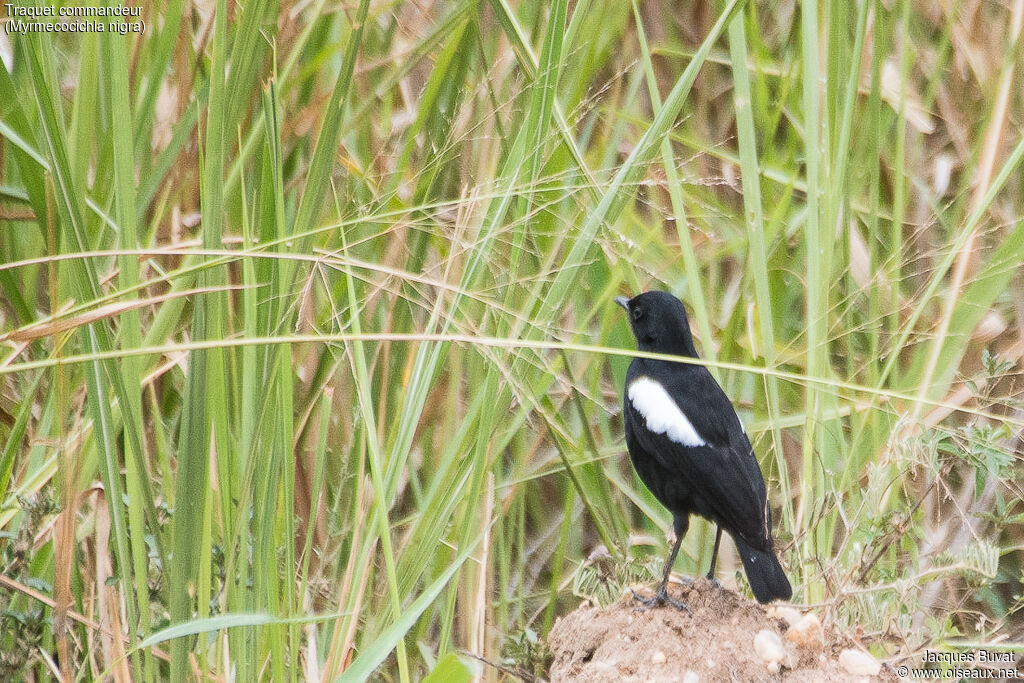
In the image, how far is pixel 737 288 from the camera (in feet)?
10.6

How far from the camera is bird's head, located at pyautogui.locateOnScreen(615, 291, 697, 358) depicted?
2.59 meters

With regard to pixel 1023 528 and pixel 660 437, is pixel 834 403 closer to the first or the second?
pixel 660 437

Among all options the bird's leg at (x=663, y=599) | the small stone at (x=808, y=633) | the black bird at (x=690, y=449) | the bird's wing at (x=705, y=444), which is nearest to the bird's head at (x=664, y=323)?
the black bird at (x=690, y=449)

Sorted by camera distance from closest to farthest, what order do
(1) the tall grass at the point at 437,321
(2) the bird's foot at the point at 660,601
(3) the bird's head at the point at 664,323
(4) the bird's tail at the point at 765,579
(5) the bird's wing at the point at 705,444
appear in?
(1) the tall grass at the point at 437,321
(2) the bird's foot at the point at 660,601
(4) the bird's tail at the point at 765,579
(5) the bird's wing at the point at 705,444
(3) the bird's head at the point at 664,323

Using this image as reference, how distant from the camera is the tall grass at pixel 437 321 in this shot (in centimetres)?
180

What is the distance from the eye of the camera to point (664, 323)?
260cm

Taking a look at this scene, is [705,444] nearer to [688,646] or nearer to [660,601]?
[660,601]

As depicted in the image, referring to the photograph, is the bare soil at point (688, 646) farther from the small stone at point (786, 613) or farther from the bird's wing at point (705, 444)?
the bird's wing at point (705, 444)

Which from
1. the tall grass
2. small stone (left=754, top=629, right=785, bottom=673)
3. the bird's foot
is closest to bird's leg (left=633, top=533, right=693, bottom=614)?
the bird's foot

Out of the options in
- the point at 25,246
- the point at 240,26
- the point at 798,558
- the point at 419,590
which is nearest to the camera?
the point at 240,26

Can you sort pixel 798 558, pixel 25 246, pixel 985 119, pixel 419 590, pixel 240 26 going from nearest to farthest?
pixel 240 26, pixel 798 558, pixel 25 246, pixel 419 590, pixel 985 119

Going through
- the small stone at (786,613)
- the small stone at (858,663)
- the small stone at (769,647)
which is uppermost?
the small stone at (769,647)

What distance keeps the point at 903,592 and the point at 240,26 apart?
1.50 metres

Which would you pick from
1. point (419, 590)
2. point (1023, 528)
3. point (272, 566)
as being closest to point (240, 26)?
point (272, 566)
